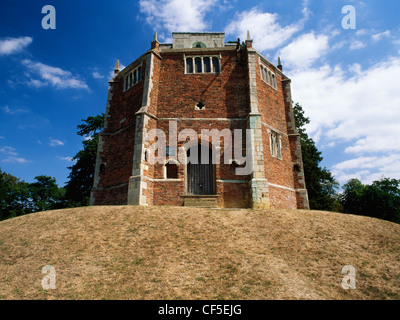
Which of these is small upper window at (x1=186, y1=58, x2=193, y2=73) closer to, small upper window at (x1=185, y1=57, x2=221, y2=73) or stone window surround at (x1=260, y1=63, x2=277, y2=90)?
small upper window at (x1=185, y1=57, x2=221, y2=73)

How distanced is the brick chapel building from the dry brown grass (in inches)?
88.9

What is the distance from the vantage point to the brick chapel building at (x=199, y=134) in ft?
47.0

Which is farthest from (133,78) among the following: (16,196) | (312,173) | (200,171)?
(16,196)

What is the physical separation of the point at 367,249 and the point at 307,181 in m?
15.6

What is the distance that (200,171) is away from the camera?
1531 centimetres

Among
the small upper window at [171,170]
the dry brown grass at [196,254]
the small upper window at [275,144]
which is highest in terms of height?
the small upper window at [275,144]

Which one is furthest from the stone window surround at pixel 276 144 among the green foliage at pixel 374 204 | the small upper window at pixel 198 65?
the green foliage at pixel 374 204

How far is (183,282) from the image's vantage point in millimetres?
6867

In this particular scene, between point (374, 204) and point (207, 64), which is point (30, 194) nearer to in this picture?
point (207, 64)

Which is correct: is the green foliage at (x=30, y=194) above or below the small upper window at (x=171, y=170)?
above

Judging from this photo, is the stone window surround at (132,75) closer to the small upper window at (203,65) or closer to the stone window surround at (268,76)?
the small upper window at (203,65)

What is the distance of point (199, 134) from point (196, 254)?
8270 millimetres

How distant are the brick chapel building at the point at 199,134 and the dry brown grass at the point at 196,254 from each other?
88.9 inches

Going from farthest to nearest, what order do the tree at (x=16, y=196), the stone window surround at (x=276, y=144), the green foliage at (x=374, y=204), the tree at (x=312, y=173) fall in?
the tree at (x=16, y=196) → the green foliage at (x=374, y=204) → the tree at (x=312, y=173) → the stone window surround at (x=276, y=144)
